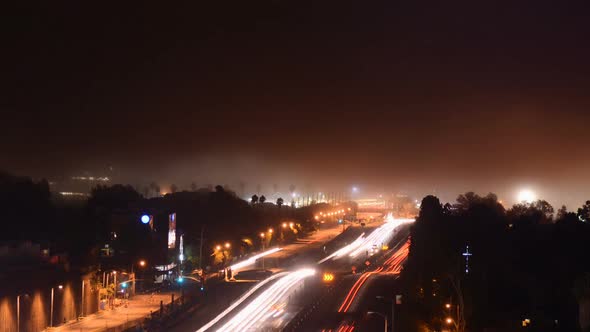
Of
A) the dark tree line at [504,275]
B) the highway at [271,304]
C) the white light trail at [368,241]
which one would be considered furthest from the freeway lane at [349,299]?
the white light trail at [368,241]

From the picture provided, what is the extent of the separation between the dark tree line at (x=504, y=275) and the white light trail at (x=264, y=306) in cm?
1152

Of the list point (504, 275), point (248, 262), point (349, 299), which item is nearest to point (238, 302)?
point (349, 299)

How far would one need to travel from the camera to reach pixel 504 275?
180 ft

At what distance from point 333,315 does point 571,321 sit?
59.7 feet

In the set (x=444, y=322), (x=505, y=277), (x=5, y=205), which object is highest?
(x=5, y=205)

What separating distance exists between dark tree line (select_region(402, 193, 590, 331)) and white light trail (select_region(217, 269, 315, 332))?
11.5m

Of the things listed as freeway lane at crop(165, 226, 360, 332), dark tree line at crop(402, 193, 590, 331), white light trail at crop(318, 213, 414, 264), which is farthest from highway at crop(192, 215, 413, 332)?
white light trail at crop(318, 213, 414, 264)

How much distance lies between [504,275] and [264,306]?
19.5m

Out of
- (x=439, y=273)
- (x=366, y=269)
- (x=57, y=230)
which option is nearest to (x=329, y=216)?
(x=366, y=269)

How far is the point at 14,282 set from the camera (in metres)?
44.9

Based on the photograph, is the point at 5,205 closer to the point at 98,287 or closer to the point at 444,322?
the point at 98,287

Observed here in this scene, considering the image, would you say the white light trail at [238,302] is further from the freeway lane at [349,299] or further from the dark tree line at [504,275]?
the dark tree line at [504,275]

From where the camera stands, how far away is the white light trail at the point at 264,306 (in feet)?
168

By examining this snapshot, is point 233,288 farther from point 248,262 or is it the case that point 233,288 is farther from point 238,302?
point 248,262
